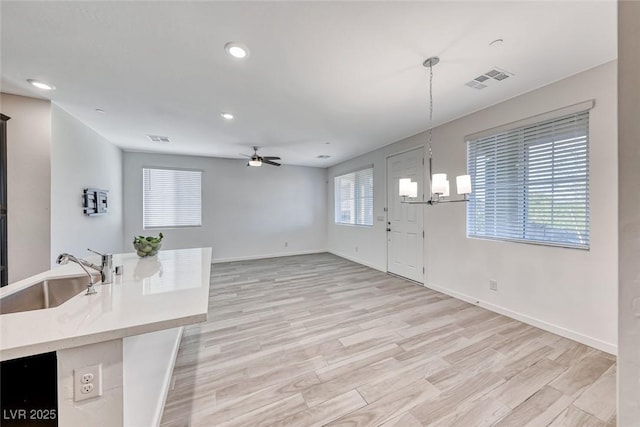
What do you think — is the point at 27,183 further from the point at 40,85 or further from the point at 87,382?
the point at 87,382

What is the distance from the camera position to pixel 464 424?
4.88 feet

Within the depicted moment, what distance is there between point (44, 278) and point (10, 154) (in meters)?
2.20

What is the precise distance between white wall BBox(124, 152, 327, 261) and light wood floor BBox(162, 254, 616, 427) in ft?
10.0

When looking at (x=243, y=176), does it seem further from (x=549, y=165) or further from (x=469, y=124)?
(x=549, y=165)

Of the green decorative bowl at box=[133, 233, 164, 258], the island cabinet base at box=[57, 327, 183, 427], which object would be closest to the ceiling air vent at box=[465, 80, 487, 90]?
the island cabinet base at box=[57, 327, 183, 427]

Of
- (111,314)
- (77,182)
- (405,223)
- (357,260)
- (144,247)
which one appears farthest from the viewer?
(357,260)

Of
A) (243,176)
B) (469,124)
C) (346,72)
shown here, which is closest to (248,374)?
(346,72)

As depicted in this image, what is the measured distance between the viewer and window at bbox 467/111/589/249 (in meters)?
A: 2.37

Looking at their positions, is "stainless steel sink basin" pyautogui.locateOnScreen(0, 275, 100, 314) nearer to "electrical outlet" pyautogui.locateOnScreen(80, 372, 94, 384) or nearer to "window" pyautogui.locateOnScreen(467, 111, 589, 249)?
"electrical outlet" pyautogui.locateOnScreen(80, 372, 94, 384)

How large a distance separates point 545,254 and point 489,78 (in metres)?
2.00

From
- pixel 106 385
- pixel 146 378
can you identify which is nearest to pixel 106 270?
pixel 146 378

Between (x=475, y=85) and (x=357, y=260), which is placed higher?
(x=475, y=85)

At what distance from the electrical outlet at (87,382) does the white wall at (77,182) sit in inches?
117

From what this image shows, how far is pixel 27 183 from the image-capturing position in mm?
2672
